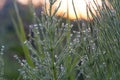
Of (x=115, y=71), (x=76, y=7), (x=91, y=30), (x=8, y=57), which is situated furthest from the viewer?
(x=8, y=57)

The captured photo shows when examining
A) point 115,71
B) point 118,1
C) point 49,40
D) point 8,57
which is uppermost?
point 118,1

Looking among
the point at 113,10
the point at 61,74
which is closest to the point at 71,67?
the point at 61,74

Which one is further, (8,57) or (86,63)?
(8,57)

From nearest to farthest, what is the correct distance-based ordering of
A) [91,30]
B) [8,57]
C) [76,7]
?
[91,30], [76,7], [8,57]

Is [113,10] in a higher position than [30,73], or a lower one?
higher

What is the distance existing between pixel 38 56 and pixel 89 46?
302 mm

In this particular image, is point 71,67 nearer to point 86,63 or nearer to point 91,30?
point 86,63

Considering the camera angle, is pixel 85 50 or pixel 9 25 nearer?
pixel 85 50

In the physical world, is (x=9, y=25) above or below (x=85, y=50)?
below

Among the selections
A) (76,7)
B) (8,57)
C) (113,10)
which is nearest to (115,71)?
(113,10)

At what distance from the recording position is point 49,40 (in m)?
2.51

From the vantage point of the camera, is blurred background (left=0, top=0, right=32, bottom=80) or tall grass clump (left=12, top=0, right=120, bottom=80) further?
blurred background (left=0, top=0, right=32, bottom=80)

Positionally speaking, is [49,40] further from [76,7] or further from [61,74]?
[76,7]

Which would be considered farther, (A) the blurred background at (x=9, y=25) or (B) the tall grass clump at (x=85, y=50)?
(A) the blurred background at (x=9, y=25)
